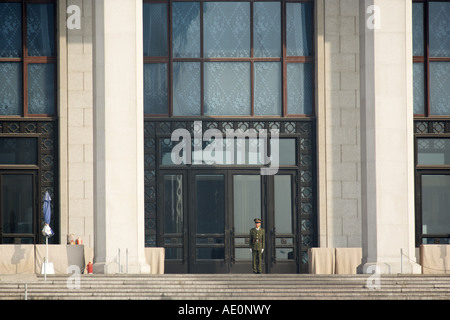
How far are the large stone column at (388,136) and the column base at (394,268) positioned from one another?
100mm

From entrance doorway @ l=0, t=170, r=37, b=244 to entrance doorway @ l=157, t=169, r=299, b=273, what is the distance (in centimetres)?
485

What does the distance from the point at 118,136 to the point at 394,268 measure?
9.97m

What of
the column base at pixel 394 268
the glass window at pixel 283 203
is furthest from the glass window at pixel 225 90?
the column base at pixel 394 268

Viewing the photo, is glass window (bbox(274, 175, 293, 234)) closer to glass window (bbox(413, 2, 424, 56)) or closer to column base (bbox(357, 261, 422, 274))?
column base (bbox(357, 261, 422, 274))

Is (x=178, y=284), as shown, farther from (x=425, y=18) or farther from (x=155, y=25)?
(x=425, y=18)

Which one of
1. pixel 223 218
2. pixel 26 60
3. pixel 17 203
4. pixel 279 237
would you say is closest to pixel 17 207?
pixel 17 203

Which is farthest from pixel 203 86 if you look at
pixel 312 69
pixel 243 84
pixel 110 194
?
pixel 110 194

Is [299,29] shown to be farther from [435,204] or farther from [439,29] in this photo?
[435,204]

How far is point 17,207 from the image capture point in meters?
36.8

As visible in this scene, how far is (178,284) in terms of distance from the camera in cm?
2905

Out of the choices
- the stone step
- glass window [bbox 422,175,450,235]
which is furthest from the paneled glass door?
glass window [bbox 422,175,450,235]

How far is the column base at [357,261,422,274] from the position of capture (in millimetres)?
31500

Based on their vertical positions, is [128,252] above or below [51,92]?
below

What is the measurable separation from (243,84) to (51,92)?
7.36 metres
